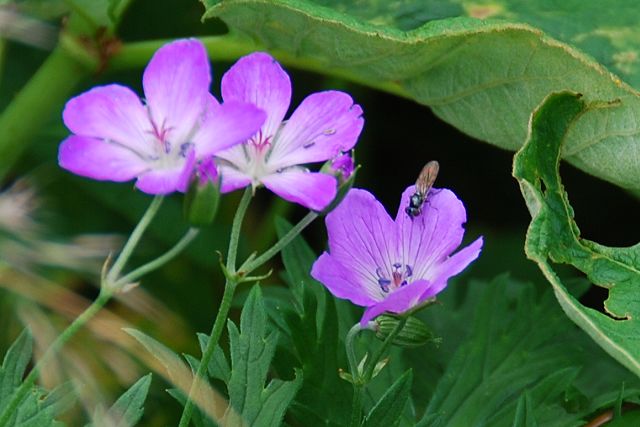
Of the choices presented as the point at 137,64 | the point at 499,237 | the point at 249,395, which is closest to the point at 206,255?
the point at 137,64

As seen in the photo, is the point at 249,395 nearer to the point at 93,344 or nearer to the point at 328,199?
the point at 328,199

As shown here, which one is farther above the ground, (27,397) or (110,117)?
(110,117)

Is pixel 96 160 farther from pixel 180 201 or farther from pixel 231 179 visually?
pixel 180 201

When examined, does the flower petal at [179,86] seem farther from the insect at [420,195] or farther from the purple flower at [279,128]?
the insect at [420,195]

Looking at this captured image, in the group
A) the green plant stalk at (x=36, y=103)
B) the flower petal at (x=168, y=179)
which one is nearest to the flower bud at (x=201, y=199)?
the flower petal at (x=168, y=179)

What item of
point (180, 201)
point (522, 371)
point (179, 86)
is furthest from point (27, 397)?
point (180, 201)

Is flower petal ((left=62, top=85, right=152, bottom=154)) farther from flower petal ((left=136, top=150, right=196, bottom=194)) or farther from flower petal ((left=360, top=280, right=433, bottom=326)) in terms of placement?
flower petal ((left=360, top=280, right=433, bottom=326))
